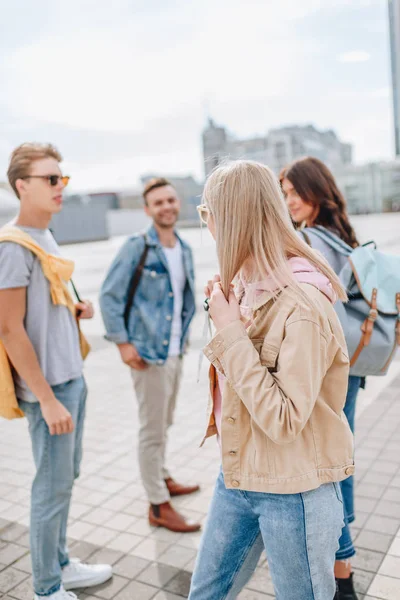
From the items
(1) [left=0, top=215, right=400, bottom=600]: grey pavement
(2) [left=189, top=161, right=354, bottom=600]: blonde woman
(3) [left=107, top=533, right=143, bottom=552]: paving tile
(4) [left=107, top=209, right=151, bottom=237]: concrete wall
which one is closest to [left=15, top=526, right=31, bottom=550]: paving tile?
(1) [left=0, top=215, right=400, bottom=600]: grey pavement

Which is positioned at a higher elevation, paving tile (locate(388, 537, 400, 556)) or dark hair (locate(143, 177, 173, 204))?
dark hair (locate(143, 177, 173, 204))

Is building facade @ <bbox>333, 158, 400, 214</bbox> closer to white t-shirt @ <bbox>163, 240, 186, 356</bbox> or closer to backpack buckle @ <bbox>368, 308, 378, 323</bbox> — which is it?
white t-shirt @ <bbox>163, 240, 186, 356</bbox>

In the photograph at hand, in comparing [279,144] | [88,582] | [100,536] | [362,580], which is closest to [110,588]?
[88,582]

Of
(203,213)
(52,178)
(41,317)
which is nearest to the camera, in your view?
(203,213)

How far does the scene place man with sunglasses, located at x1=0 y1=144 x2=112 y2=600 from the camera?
7.54 feet

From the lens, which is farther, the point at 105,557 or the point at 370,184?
the point at 370,184

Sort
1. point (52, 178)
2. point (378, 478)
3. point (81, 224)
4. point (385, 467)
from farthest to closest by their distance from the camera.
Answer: point (81, 224)
point (385, 467)
point (378, 478)
point (52, 178)

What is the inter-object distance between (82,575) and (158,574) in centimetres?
37

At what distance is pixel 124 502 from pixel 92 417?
1797 mm

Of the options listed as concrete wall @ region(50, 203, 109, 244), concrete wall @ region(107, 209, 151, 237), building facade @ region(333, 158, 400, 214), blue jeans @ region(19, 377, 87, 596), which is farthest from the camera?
building facade @ region(333, 158, 400, 214)

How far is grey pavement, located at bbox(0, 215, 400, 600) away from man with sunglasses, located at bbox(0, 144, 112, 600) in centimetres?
47

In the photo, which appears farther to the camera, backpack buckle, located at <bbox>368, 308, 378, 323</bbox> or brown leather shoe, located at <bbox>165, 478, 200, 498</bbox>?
brown leather shoe, located at <bbox>165, 478, 200, 498</bbox>

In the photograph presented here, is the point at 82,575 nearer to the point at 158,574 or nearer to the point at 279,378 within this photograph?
the point at 158,574

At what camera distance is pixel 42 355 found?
2406 mm
